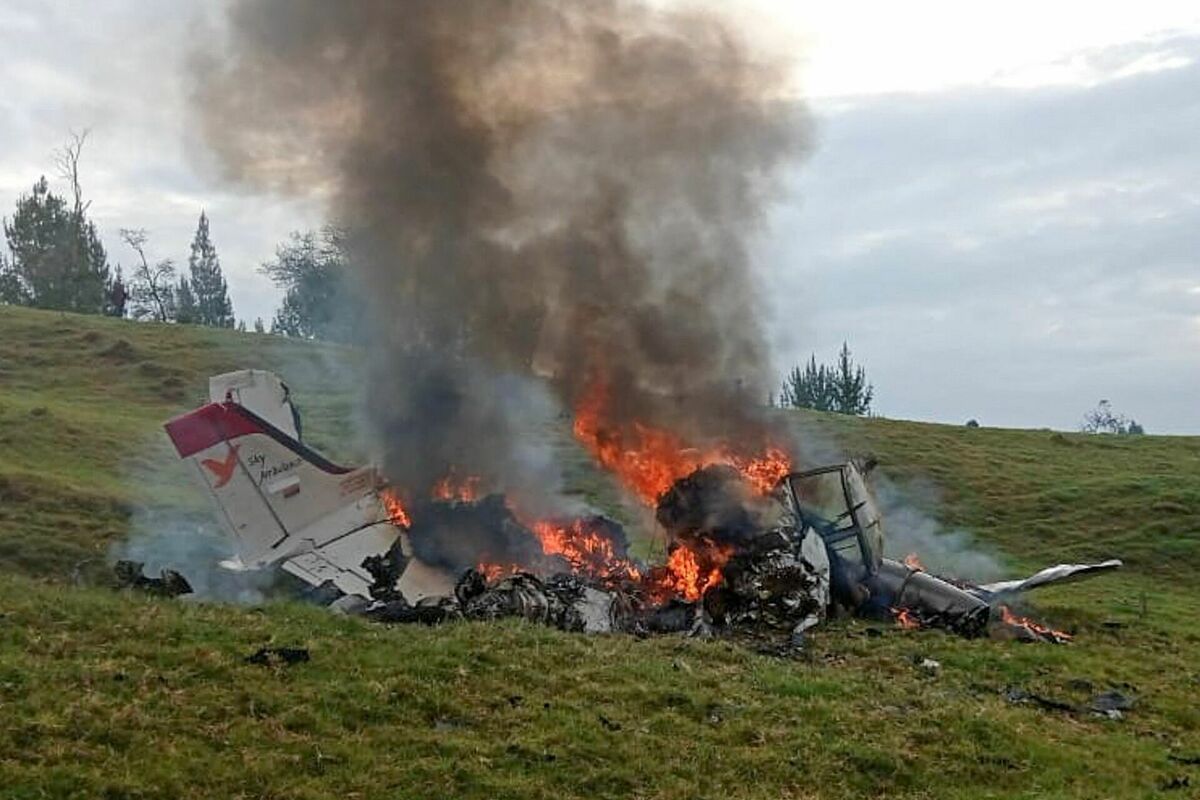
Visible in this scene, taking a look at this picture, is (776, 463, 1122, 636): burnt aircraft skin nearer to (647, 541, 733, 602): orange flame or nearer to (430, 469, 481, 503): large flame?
(647, 541, 733, 602): orange flame

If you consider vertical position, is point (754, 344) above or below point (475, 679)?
above

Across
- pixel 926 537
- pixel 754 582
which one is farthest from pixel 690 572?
pixel 926 537

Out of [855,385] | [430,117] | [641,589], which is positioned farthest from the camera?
[855,385]

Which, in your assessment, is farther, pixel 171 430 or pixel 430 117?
pixel 430 117

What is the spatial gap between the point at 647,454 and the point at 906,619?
18.2ft

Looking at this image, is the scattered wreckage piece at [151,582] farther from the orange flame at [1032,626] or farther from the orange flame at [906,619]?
the orange flame at [1032,626]

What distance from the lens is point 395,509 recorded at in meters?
19.3

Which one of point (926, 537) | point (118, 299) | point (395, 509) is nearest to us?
point (395, 509)

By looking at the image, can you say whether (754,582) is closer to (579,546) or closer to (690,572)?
(690,572)

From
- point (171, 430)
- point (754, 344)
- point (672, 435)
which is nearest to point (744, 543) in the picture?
point (672, 435)

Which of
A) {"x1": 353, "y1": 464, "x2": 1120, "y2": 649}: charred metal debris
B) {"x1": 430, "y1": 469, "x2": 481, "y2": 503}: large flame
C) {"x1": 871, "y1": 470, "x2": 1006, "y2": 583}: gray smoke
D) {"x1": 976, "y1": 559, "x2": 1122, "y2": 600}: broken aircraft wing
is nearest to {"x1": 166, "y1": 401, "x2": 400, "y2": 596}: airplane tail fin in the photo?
{"x1": 353, "y1": 464, "x2": 1120, "y2": 649}: charred metal debris

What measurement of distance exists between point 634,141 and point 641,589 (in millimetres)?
8642

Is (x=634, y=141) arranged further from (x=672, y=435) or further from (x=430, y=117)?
(x=672, y=435)

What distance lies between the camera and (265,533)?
17641 millimetres
